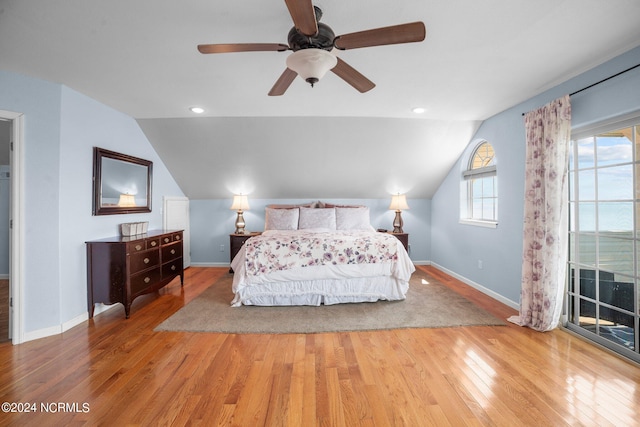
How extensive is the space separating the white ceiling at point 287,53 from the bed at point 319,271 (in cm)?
163

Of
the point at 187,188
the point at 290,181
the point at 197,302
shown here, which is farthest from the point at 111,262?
the point at 290,181

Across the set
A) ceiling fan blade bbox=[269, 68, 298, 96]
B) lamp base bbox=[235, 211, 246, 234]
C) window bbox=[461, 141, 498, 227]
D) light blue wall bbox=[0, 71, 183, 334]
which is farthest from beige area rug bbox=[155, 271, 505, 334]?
ceiling fan blade bbox=[269, 68, 298, 96]

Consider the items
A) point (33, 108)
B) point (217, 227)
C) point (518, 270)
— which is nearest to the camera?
point (33, 108)

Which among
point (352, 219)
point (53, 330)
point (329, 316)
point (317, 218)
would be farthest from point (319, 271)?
point (53, 330)

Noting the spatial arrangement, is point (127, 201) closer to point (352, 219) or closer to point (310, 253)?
point (310, 253)

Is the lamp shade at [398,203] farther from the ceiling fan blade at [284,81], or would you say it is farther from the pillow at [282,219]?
the ceiling fan blade at [284,81]

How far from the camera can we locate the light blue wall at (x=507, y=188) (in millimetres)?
2115

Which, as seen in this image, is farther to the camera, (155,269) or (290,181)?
(290,181)

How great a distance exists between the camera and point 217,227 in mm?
A: 5125

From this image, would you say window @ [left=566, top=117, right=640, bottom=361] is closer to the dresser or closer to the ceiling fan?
the ceiling fan

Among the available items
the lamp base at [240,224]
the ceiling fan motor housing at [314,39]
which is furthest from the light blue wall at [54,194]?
the ceiling fan motor housing at [314,39]

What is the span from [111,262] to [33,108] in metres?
1.53

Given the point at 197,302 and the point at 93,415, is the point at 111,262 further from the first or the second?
the point at 93,415

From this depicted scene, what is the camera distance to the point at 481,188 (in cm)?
402
